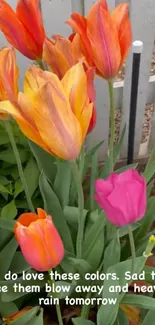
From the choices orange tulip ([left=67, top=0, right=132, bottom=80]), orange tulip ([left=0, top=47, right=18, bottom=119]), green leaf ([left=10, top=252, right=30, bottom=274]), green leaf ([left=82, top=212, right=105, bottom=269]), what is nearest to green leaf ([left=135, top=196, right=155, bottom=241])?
green leaf ([left=82, top=212, right=105, bottom=269])

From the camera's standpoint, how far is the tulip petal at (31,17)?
869 millimetres

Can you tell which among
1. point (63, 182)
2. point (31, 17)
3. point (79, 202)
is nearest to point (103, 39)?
point (31, 17)

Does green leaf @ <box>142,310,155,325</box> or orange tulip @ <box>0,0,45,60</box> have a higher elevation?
orange tulip @ <box>0,0,45,60</box>

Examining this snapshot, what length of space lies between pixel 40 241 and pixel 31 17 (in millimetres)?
366

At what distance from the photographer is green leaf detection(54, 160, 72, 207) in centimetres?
106

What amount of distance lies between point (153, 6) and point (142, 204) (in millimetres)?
790

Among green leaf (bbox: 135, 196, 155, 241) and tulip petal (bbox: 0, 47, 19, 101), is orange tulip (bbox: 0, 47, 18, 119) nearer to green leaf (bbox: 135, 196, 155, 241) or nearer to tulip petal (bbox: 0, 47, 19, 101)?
tulip petal (bbox: 0, 47, 19, 101)

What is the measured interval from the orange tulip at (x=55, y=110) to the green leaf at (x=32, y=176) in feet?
1.61

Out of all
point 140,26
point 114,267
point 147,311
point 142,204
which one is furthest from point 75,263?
point 140,26

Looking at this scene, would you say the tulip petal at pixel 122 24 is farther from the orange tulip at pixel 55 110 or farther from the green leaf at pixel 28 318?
the green leaf at pixel 28 318

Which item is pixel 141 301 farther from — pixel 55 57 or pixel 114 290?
pixel 55 57

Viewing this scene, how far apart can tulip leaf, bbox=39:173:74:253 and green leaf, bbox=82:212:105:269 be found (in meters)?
0.04

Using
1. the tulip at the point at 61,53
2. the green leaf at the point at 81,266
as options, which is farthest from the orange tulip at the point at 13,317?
the tulip at the point at 61,53

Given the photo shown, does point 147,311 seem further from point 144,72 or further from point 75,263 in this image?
point 144,72
